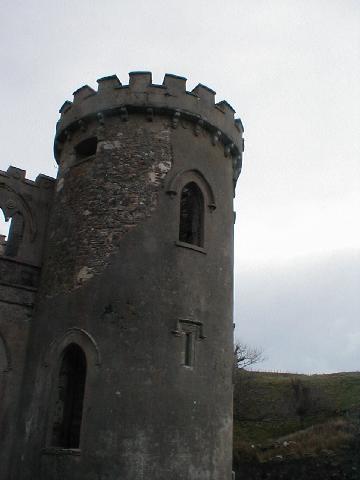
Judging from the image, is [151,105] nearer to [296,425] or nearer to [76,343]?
[76,343]

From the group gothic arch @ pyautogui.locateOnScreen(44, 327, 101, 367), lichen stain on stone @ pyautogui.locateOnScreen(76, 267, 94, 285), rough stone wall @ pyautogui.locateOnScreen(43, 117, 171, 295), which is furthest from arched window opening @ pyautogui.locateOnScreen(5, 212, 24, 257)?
gothic arch @ pyautogui.locateOnScreen(44, 327, 101, 367)

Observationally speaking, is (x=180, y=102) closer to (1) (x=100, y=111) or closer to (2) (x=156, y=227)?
(1) (x=100, y=111)

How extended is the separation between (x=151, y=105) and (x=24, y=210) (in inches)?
169

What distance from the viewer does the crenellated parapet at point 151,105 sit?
12.6 m

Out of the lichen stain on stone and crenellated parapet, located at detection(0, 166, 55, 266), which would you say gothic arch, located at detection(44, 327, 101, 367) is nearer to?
the lichen stain on stone

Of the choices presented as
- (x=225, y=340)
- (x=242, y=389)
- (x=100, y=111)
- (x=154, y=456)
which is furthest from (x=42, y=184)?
(x=242, y=389)

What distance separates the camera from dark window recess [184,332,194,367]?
11009 mm

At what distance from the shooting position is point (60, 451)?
33.2 ft

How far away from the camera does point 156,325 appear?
10.9 meters

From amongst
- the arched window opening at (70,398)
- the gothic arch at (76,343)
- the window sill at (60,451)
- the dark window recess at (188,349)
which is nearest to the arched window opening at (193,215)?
the dark window recess at (188,349)

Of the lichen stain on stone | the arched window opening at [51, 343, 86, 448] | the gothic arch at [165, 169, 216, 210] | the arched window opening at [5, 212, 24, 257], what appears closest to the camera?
the arched window opening at [51, 343, 86, 448]

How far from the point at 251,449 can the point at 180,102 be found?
15.0m

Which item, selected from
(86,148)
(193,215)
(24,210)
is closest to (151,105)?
(86,148)

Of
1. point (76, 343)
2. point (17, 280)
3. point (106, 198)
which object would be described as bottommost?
point (76, 343)
